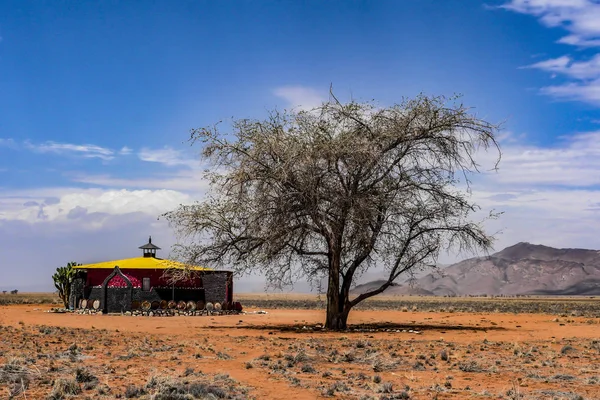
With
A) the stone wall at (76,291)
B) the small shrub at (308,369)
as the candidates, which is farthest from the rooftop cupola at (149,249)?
the small shrub at (308,369)

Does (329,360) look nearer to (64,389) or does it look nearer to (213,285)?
(64,389)

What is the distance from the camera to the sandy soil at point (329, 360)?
49.4 feet

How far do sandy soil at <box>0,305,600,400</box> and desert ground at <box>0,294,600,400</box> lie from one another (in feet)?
0.10

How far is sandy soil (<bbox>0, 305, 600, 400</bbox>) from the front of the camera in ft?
49.4

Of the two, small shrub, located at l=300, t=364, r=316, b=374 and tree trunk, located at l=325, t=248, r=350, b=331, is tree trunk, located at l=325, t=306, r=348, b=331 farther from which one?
small shrub, located at l=300, t=364, r=316, b=374

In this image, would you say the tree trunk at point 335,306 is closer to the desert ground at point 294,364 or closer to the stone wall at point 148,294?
the desert ground at point 294,364

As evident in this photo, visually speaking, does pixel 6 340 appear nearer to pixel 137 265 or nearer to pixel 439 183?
pixel 439 183

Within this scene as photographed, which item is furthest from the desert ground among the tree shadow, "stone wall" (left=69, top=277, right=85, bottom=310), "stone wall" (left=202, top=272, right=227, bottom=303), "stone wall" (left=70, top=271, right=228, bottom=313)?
"stone wall" (left=69, top=277, right=85, bottom=310)

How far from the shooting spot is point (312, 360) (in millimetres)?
19625

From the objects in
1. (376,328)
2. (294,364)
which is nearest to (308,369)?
(294,364)

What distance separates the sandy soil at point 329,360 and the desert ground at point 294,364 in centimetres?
3

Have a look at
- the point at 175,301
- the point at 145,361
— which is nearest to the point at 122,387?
the point at 145,361

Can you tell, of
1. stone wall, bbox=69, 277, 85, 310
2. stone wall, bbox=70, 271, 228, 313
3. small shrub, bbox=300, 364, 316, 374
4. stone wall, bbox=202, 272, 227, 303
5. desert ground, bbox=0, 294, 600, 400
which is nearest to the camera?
desert ground, bbox=0, 294, 600, 400

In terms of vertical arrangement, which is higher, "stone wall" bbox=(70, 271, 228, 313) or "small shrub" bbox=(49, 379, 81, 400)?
"stone wall" bbox=(70, 271, 228, 313)
